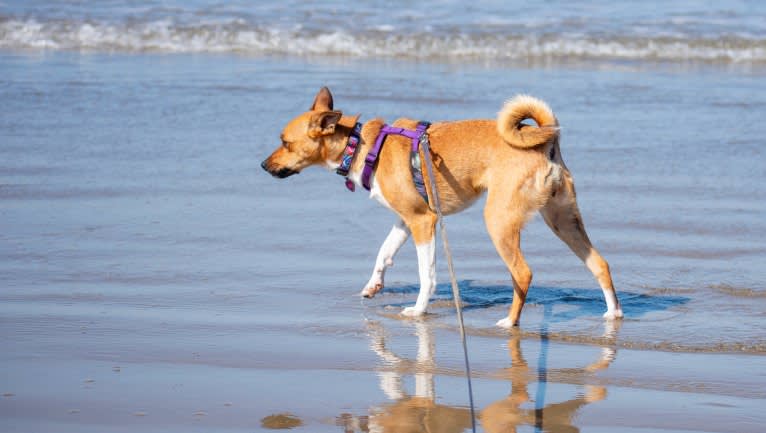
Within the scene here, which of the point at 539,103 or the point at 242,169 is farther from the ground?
the point at 539,103

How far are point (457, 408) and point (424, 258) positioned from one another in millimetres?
1900

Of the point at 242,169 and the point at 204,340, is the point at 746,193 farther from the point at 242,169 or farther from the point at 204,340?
the point at 204,340

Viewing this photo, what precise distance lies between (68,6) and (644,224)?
13361 mm

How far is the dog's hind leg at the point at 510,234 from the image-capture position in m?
6.13

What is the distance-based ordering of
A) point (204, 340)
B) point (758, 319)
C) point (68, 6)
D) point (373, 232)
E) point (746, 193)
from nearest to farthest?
1. point (204, 340)
2. point (758, 319)
3. point (373, 232)
4. point (746, 193)
5. point (68, 6)

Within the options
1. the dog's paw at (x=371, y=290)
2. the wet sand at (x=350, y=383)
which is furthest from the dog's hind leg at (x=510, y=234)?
the dog's paw at (x=371, y=290)

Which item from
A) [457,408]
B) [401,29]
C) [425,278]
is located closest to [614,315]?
[425,278]

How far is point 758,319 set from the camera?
602cm

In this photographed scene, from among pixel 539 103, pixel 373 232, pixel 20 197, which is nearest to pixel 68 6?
pixel 20 197

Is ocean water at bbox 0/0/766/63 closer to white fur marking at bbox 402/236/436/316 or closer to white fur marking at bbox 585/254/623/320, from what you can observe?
white fur marking at bbox 402/236/436/316

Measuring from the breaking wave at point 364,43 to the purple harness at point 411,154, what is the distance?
384 inches

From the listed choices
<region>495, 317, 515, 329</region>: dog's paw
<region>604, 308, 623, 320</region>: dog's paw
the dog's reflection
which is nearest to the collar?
<region>495, 317, 515, 329</region>: dog's paw

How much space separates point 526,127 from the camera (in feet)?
20.4

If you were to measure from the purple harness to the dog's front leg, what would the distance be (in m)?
0.14
